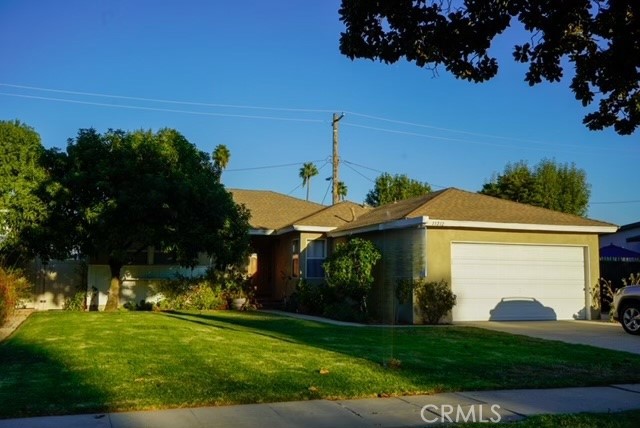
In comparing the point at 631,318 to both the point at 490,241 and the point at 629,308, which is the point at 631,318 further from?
the point at 490,241

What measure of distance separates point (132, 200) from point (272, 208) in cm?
1080

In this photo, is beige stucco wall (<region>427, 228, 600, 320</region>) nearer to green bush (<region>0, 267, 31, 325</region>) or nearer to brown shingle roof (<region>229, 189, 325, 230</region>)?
brown shingle roof (<region>229, 189, 325, 230</region>)

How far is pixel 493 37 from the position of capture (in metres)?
7.63

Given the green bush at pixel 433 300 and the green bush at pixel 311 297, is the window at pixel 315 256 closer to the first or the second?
→ the green bush at pixel 311 297

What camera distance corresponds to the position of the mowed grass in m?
7.58

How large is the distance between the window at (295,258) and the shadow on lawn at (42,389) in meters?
13.9

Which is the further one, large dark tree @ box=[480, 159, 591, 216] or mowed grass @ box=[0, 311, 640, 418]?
large dark tree @ box=[480, 159, 591, 216]

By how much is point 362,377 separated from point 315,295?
12.4 metres

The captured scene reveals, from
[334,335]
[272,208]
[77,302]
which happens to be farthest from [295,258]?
[334,335]

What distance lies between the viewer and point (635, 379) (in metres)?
9.34

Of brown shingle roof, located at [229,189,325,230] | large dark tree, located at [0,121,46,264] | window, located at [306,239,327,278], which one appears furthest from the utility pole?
large dark tree, located at [0,121,46,264]

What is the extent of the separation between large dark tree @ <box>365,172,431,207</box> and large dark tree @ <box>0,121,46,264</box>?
109ft

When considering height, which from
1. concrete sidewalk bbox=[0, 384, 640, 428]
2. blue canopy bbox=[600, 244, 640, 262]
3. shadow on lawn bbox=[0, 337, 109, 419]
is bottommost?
concrete sidewalk bbox=[0, 384, 640, 428]

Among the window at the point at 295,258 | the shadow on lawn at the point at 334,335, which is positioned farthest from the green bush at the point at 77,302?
the window at the point at 295,258
